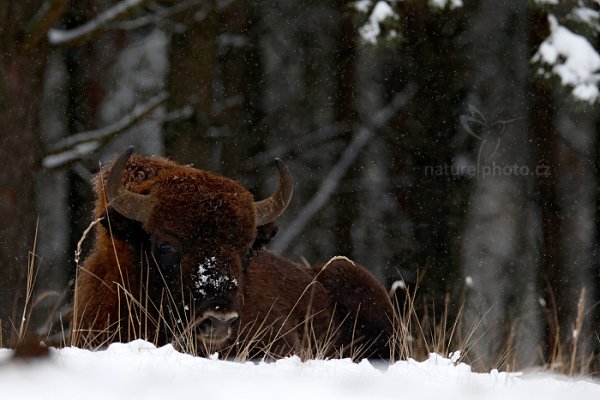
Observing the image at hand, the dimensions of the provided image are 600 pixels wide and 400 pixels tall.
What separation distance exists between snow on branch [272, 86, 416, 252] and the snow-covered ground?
13.2 m

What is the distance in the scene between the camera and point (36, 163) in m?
11.7

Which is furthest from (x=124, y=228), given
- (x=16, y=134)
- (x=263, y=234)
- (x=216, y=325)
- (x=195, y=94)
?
(x=195, y=94)

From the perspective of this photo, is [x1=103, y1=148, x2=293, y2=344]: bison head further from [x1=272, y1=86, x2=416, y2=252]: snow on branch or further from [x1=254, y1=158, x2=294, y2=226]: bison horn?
[x1=272, y1=86, x2=416, y2=252]: snow on branch

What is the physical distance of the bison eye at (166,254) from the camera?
6527 mm

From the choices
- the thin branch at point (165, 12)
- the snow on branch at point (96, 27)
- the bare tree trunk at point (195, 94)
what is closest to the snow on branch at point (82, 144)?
the bare tree trunk at point (195, 94)

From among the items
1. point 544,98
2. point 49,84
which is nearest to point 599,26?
point 544,98

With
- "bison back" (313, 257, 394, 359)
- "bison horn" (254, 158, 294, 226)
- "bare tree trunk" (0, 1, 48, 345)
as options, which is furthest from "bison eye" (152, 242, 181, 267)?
"bare tree trunk" (0, 1, 48, 345)

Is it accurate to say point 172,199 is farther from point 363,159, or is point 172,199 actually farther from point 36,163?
point 363,159

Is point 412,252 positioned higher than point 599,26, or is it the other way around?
point 599,26

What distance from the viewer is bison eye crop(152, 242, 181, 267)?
653cm

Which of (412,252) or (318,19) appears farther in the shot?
(318,19)

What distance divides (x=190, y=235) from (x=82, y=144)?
6297 mm

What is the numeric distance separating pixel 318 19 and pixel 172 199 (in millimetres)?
14137

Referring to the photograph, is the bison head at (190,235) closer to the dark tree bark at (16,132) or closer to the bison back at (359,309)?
the bison back at (359,309)
